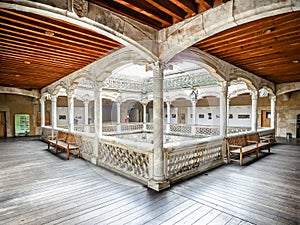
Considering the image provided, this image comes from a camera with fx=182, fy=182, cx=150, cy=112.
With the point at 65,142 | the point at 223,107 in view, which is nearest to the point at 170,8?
the point at 223,107

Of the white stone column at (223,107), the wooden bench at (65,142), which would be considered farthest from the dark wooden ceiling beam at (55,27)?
the wooden bench at (65,142)

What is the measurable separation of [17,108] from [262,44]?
14570 millimetres

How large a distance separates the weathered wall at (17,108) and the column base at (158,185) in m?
12.6

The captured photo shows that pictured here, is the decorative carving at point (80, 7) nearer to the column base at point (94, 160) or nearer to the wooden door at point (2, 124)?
the column base at point (94, 160)

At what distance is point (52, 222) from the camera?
2.65 metres

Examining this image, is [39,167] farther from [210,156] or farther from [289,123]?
[289,123]

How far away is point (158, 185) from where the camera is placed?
146 inches

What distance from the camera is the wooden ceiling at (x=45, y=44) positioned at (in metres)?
3.24

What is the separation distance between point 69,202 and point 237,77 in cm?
650

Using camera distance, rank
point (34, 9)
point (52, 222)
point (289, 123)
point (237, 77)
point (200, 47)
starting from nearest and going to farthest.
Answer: point (34, 9)
point (52, 222)
point (200, 47)
point (237, 77)
point (289, 123)

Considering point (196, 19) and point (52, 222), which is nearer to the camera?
point (52, 222)

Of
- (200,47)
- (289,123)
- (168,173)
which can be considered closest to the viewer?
(168,173)

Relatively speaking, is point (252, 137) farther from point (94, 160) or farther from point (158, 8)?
point (158, 8)

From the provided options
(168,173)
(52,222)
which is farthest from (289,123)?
(52,222)
